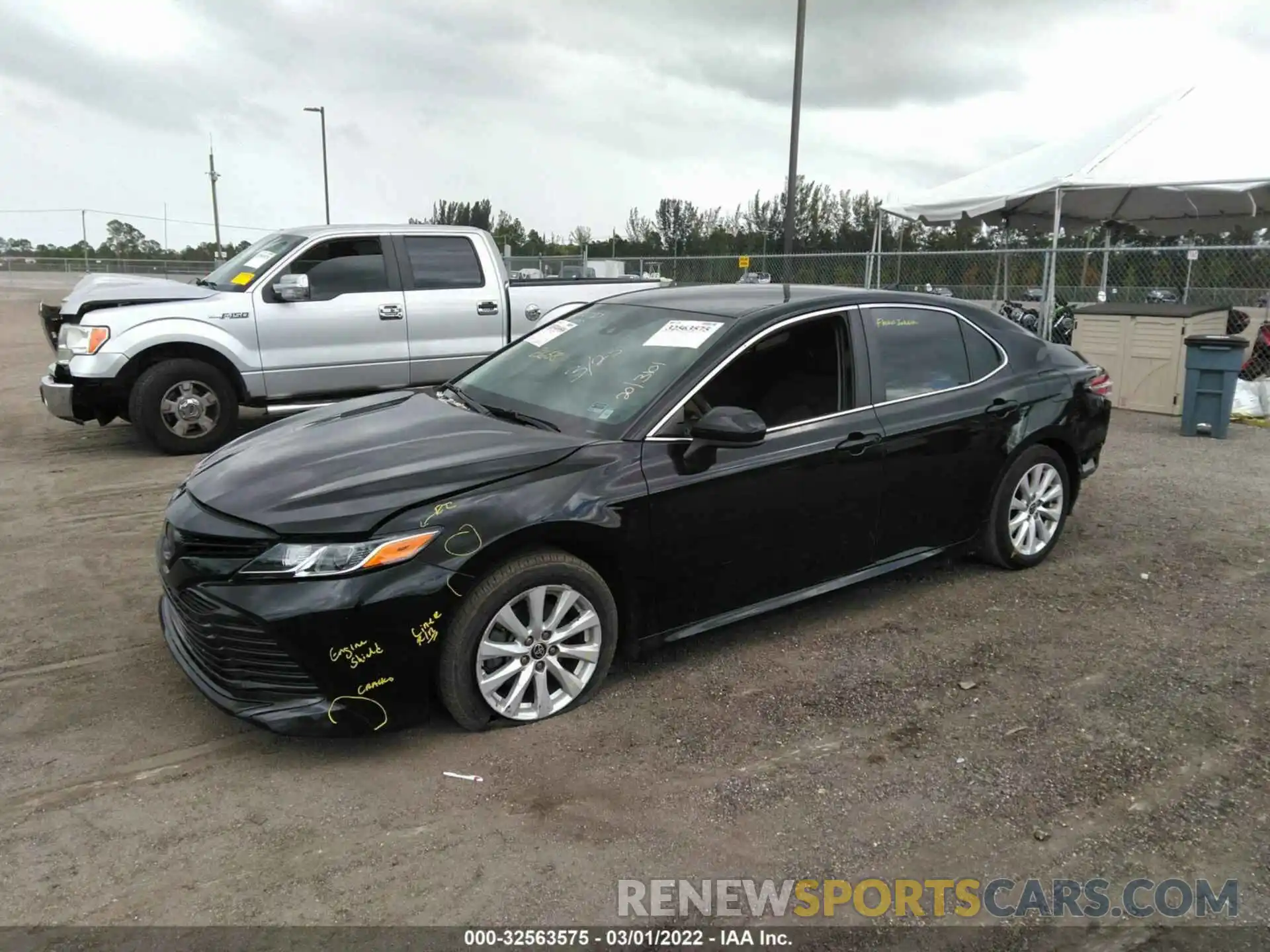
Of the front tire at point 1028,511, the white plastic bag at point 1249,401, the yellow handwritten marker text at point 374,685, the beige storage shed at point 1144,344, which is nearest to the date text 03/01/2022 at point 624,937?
the yellow handwritten marker text at point 374,685

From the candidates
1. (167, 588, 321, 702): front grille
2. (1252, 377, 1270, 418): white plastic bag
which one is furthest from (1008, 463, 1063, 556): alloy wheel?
(1252, 377, 1270, 418): white plastic bag

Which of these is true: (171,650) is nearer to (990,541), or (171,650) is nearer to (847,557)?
(847,557)

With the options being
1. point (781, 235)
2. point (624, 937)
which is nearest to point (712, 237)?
point (781, 235)

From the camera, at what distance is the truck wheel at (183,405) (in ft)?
25.7

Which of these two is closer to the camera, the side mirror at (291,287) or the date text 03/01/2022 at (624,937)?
the date text 03/01/2022 at (624,937)

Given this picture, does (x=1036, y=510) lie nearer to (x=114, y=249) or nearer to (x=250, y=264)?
(x=250, y=264)

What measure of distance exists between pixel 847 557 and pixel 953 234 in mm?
24403

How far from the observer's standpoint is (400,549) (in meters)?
3.17

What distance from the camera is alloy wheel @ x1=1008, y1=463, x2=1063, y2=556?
5.08 metres

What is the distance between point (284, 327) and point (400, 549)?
19.1ft

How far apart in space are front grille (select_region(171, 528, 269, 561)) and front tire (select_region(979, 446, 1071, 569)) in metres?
3.63

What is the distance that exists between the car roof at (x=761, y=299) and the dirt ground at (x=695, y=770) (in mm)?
1502

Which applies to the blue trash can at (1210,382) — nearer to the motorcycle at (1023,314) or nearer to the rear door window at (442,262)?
the motorcycle at (1023,314)

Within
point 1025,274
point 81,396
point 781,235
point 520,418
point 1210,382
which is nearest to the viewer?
point 520,418
